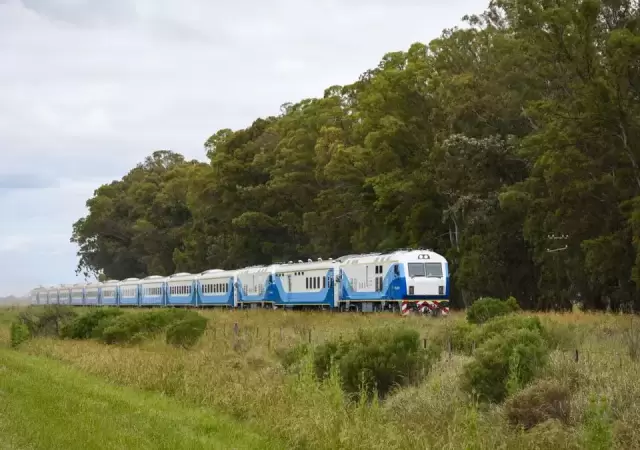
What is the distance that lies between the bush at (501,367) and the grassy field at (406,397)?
0.25 metres

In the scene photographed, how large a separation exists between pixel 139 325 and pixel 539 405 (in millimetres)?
23453

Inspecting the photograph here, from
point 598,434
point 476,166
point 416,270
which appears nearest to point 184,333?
point 416,270

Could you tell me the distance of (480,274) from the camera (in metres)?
48.4

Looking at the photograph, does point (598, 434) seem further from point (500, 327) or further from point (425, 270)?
point (425, 270)

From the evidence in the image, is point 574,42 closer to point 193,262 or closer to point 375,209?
point 375,209

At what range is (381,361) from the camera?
18906 millimetres

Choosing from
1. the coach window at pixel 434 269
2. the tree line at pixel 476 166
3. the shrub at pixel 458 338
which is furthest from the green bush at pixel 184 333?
the tree line at pixel 476 166

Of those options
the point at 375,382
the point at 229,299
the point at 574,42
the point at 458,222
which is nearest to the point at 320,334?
the point at 375,382

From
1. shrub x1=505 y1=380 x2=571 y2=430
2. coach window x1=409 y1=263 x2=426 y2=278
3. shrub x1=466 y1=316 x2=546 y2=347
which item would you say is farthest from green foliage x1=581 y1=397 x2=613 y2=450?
coach window x1=409 y1=263 x2=426 y2=278

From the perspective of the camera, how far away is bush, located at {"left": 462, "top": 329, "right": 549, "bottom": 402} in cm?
1603

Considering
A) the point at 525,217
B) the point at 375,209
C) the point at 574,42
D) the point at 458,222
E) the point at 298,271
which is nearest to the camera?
the point at 574,42

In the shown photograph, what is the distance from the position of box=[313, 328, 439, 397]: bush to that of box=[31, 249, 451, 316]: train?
1799 centimetres

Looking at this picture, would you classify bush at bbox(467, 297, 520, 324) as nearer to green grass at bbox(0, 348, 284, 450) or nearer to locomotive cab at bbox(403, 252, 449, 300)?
locomotive cab at bbox(403, 252, 449, 300)

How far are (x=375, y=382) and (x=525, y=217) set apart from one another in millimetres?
29421
